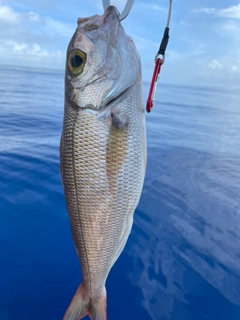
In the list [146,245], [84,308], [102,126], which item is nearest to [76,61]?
[102,126]

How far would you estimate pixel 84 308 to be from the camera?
1562 mm

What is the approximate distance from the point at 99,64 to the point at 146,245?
241 centimetres

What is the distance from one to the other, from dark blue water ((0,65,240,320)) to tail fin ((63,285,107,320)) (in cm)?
102

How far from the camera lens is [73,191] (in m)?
1.42

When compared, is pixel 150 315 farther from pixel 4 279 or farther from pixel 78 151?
pixel 78 151

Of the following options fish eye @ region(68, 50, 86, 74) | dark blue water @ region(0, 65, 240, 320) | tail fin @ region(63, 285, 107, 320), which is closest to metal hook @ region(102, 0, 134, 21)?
fish eye @ region(68, 50, 86, 74)

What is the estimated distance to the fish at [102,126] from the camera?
137 cm

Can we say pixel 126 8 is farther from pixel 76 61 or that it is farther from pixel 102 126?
pixel 102 126

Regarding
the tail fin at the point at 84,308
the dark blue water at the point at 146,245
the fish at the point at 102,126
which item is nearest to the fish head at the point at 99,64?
the fish at the point at 102,126

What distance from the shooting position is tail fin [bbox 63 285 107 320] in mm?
1540

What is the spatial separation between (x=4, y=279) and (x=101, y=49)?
2.28 m

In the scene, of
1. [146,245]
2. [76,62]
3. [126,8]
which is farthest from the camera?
[146,245]

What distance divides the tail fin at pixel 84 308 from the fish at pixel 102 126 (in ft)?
1.28

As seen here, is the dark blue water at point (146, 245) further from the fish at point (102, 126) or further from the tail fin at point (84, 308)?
the fish at point (102, 126)
